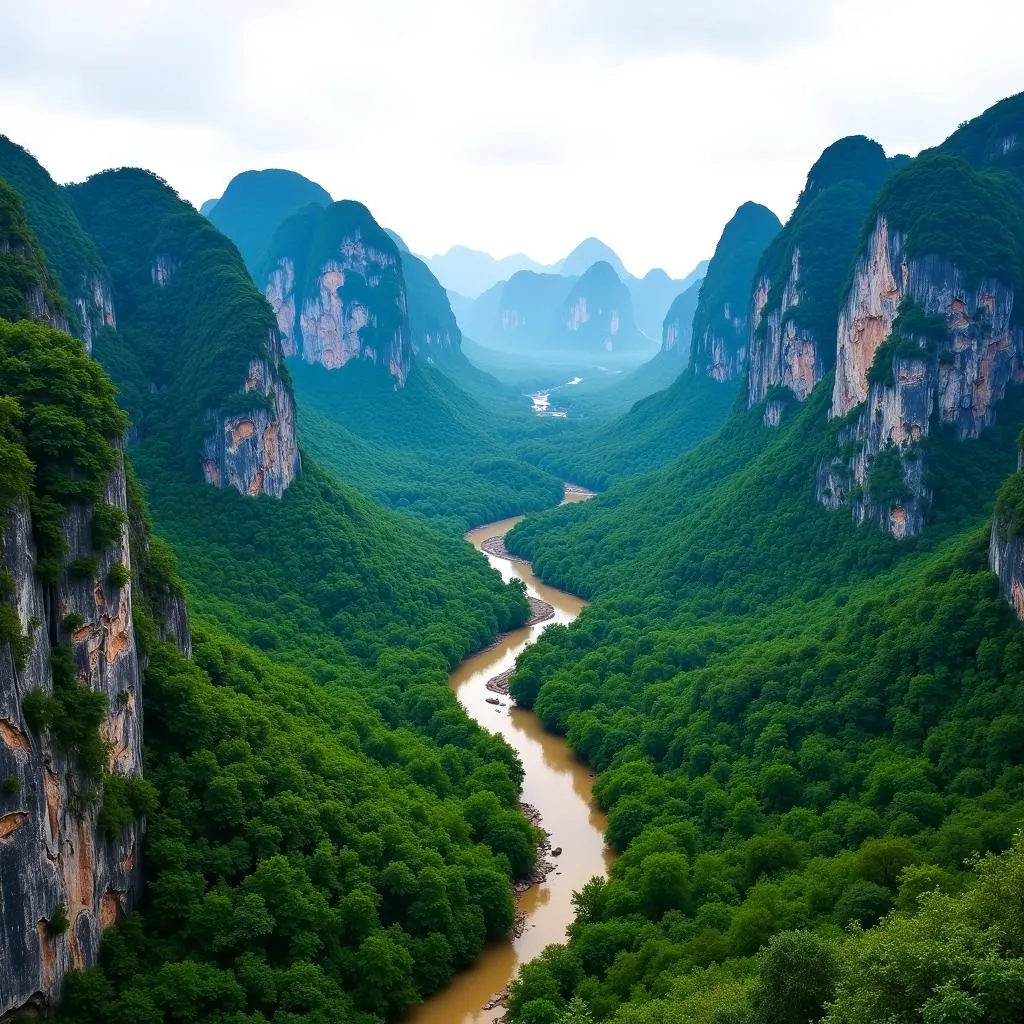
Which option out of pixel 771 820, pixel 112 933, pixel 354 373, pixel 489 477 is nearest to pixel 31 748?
pixel 112 933

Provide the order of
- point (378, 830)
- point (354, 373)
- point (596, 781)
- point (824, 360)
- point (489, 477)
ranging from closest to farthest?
point (378, 830), point (596, 781), point (824, 360), point (489, 477), point (354, 373)

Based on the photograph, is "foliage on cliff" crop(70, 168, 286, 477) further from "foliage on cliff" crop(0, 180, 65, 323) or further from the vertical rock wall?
the vertical rock wall

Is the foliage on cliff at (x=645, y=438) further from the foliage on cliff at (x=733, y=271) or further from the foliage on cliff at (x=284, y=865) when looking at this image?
the foliage on cliff at (x=284, y=865)

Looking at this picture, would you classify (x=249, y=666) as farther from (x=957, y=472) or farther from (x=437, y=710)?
(x=957, y=472)

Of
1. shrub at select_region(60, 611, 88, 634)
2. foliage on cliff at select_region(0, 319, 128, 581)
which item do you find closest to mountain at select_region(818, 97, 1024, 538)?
foliage on cliff at select_region(0, 319, 128, 581)

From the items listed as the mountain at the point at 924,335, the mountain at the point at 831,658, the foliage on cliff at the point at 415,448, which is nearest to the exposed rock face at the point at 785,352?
the mountain at the point at 831,658

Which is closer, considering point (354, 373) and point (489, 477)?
point (489, 477)
